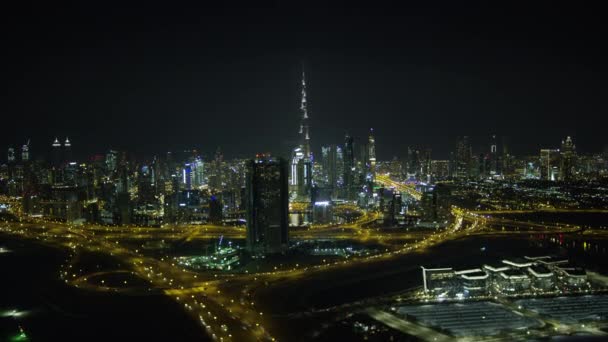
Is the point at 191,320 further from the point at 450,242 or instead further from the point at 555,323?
the point at 450,242

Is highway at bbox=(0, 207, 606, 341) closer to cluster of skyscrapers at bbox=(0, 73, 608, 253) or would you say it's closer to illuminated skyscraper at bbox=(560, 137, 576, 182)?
cluster of skyscrapers at bbox=(0, 73, 608, 253)

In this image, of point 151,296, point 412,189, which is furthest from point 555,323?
point 412,189

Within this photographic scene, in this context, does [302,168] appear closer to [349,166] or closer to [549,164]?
[349,166]

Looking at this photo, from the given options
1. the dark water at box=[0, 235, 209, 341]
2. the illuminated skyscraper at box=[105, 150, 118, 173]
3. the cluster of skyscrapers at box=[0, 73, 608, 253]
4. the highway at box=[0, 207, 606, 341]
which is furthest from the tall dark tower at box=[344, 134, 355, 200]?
the dark water at box=[0, 235, 209, 341]

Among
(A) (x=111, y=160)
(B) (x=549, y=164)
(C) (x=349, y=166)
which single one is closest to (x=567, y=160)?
(B) (x=549, y=164)

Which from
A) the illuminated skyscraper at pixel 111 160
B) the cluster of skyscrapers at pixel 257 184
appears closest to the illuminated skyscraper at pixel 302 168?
the cluster of skyscrapers at pixel 257 184
